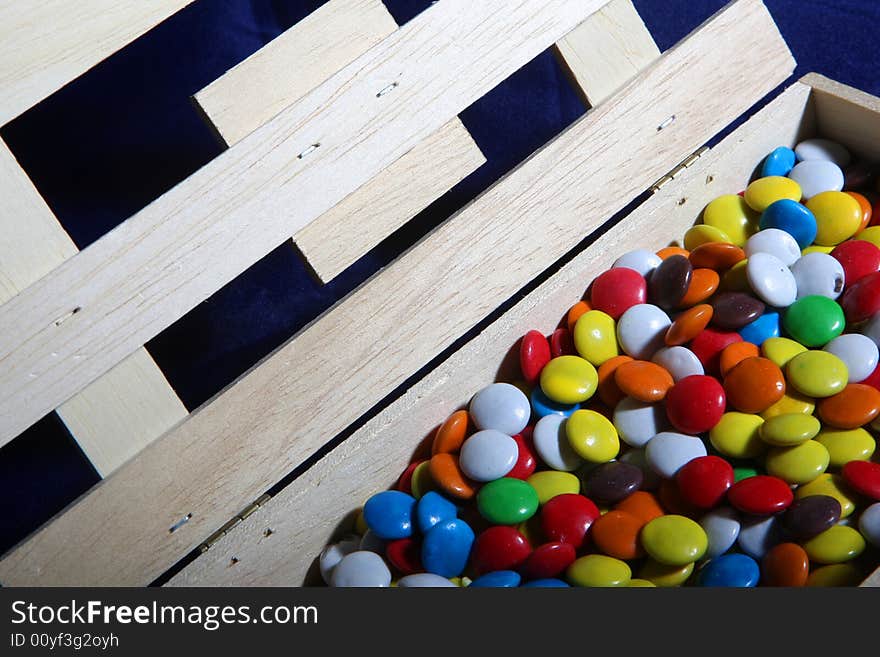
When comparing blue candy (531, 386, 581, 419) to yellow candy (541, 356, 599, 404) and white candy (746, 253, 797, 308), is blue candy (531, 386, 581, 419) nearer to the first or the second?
yellow candy (541, 356, 599, 404)

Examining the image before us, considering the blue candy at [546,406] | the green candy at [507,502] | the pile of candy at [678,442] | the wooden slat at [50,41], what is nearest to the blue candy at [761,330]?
the pile of candy at [678,442]

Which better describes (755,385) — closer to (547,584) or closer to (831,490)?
(831,490)

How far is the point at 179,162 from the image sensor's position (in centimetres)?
159

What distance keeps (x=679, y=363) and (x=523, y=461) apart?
0.20 m

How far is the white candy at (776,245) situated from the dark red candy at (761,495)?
0.31 metres

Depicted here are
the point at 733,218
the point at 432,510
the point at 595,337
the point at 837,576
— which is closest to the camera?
the point at 837,576

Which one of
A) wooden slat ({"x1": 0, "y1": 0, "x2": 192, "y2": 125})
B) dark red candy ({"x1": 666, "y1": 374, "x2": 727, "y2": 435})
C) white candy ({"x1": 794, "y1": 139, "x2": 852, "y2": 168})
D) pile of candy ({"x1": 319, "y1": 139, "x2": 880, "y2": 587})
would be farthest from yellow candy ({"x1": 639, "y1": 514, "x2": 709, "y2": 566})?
wooden slat ({"x1": 0, "y1": 0, "x2": 192, "y2": 125})

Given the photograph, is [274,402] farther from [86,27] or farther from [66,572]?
[86,27]

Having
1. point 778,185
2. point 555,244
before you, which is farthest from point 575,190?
point 778,185

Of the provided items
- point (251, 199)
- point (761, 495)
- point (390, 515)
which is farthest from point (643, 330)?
point (251, 199)

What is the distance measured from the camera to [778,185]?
1225 mm

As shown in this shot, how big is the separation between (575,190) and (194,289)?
456 mm

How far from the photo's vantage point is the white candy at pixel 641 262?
1.19 meters

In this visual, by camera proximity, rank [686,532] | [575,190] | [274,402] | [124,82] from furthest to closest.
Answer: [124,82] < [575,190] < [274,402] < [686,532]
